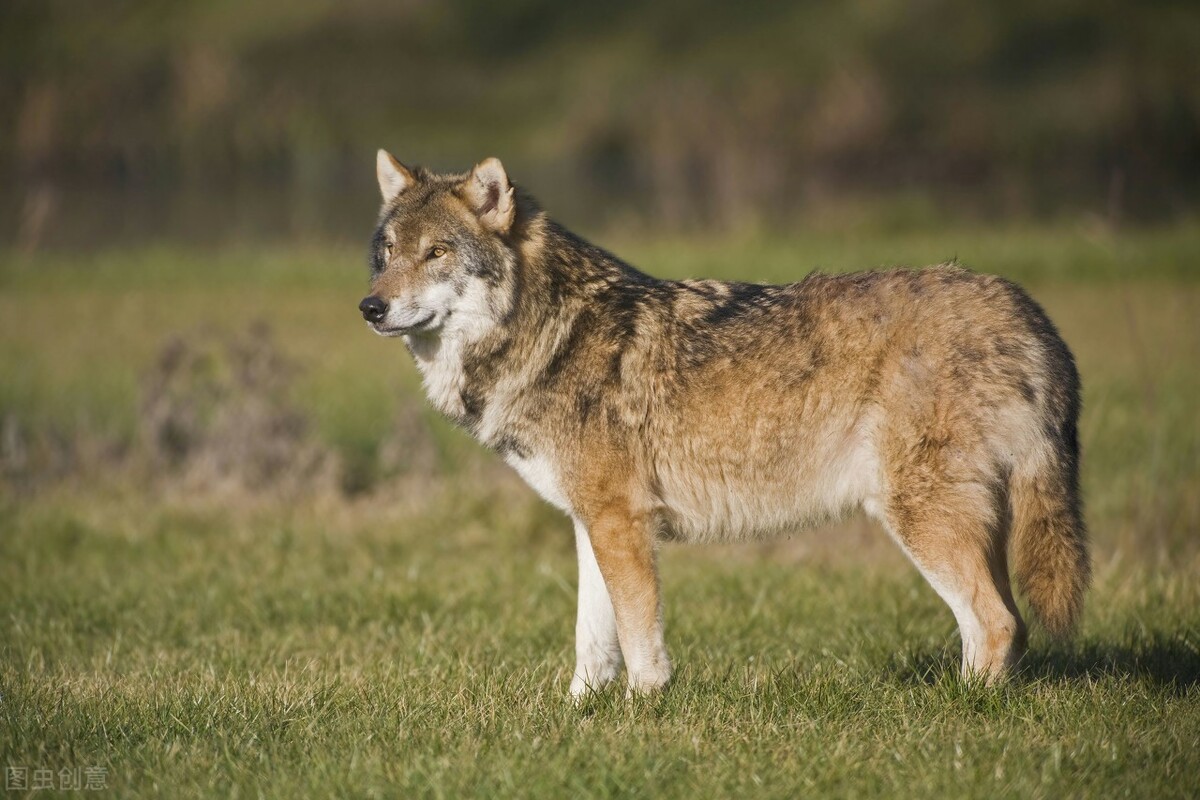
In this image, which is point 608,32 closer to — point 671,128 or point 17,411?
point 671,128

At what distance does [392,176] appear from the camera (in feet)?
22.9

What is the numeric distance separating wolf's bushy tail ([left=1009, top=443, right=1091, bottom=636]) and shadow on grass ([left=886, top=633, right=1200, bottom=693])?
299mm

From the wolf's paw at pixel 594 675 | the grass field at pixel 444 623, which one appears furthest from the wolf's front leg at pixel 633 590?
the wolf's paw at pixel 594 675

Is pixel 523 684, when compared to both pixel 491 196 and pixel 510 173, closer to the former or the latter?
pixel 491 196

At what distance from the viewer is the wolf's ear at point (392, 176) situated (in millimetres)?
6895

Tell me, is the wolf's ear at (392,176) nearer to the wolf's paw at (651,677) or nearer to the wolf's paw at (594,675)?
the wolf's paw at (594,675)

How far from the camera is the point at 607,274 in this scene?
691 cm

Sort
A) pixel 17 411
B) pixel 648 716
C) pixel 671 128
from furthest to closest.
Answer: pixel 671 128
pixel 17 411
pixel 648 716

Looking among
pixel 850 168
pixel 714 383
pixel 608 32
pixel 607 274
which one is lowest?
pixel 714 383

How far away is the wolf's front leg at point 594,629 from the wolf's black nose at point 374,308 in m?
1.41

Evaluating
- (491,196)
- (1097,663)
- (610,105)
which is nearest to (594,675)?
(491,196)

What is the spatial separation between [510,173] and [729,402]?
30.0 m

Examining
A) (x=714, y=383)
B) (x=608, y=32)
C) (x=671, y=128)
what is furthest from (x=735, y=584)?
(x=608, y=32)

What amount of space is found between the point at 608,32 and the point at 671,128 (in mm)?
32381
